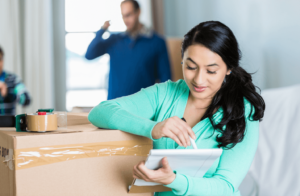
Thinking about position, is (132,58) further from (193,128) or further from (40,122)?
(40,122)

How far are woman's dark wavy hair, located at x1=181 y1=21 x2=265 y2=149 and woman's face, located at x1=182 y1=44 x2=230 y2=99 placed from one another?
0.02m

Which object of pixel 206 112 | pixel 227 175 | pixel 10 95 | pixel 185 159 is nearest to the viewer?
pixel 185 159

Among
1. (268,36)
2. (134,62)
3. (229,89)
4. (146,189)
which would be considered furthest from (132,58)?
(146,189)

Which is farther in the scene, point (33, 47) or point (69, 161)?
point (33, 47)

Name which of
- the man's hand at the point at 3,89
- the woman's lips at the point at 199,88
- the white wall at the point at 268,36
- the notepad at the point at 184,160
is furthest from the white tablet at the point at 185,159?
the man's hand at the point at 3,89

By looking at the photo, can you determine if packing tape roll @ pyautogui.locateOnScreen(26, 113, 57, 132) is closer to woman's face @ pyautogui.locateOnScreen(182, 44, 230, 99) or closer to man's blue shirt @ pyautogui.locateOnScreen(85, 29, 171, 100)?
woman's face @ pyautogui.locateOnScreen(182, 44, 230, 99)

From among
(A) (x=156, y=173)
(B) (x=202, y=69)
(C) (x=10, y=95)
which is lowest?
(C) (x=10, y=95)

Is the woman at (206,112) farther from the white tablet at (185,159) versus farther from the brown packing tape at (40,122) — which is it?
the brown packing tape at (40,122)

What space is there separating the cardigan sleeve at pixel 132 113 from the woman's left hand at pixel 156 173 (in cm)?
11

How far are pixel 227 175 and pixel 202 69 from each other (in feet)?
0.98

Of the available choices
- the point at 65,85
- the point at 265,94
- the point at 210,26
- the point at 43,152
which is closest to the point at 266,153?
the point at 265,94

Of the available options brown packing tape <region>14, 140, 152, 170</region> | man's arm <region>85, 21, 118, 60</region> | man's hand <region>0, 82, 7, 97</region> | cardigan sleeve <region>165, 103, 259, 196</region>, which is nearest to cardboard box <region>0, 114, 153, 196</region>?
brown packing tape <region>14, 140, 152, 170</region>

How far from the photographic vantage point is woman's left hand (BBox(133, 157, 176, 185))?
67cm

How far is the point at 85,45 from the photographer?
3232mm
